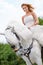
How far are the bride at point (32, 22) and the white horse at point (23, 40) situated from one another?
0.10ft

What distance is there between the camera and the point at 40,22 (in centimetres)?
300

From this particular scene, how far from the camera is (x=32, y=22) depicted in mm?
2943

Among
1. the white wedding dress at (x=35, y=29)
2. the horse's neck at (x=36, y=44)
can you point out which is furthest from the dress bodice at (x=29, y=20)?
the horse's neck at (x=36, y=44)

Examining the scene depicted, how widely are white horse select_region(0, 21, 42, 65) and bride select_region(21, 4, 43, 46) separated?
1.2 inches

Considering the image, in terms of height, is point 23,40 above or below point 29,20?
below

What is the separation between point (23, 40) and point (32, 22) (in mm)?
170

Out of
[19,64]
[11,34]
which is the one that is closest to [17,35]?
[11,34]

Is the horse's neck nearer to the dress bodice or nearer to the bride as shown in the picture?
the bride

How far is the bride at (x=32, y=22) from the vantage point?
9.56ft

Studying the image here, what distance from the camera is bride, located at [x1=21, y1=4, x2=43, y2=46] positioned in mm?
2914

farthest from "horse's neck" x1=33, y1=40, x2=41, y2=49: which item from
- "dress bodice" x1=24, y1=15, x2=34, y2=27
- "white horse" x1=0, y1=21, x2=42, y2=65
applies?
"dress bodice" x1=24, y1=15, x2=34, y2=27

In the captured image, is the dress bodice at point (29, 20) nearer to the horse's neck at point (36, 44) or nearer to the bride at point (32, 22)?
the bride at point (32, 22)

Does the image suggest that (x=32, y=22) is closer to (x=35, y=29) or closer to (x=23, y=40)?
(x=35, y=29)

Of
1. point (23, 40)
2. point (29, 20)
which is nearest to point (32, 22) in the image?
point (29, 20)
